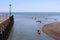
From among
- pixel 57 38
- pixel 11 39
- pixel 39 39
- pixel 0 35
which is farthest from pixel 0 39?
pixel 57 38

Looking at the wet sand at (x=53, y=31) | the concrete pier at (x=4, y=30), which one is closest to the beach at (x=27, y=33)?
the wet sand at (x=53, y=31)

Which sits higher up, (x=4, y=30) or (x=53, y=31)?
(x=4, y=30)

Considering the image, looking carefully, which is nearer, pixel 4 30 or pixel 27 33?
pixel 4 30

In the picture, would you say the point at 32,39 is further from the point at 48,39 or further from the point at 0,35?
the point at 0,35

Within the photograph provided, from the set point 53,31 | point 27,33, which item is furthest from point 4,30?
point 53,31

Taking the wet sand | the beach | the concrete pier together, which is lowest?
the beach

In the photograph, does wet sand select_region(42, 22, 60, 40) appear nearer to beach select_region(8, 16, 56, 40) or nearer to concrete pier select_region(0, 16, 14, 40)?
beach select_region(8, 16, 56, 40)

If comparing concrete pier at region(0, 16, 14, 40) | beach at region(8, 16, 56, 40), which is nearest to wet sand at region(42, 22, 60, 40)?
beach at region(8, 16, 56, 40)

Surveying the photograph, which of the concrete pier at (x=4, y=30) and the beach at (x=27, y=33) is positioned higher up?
the concrete pier at (x=4, y=30)

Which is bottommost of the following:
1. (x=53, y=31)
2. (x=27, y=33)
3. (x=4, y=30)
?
(x=27, y=33)

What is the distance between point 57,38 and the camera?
21391 millimetres

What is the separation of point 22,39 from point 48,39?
3.51 meters

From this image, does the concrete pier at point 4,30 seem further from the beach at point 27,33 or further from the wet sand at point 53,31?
the wet sand at point 53,31

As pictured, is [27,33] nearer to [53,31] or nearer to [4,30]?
[53,31]
